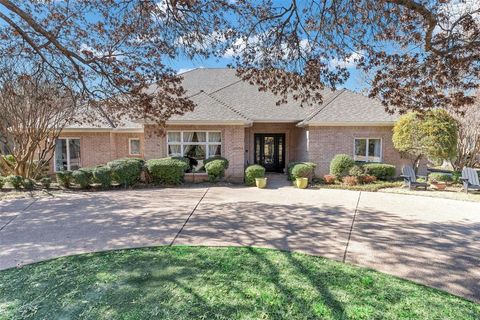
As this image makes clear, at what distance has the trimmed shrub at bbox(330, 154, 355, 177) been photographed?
1342cm

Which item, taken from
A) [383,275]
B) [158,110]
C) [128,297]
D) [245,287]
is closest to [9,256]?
[128,297]

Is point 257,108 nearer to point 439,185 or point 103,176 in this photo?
point 103,176

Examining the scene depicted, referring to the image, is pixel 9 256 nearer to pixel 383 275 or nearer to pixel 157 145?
pixel 383 275

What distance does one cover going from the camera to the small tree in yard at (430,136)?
39.5ft

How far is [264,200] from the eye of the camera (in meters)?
9.58

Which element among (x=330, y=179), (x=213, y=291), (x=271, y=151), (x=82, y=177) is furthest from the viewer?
(x=271, y=151)

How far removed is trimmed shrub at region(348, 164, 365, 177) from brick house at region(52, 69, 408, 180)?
1415 mm

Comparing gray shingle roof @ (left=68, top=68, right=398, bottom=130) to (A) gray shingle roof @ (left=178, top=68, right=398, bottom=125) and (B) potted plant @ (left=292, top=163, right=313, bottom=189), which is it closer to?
(A) gray shingle roof @ (left=178, top=68, right=398, bottom=125)

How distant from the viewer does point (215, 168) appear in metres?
12.8

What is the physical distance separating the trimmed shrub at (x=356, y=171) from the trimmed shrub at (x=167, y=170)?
8.17 m

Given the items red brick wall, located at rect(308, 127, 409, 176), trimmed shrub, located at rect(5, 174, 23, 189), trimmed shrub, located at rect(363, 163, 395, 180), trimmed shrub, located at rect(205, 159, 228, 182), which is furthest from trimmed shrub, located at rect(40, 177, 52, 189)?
trimmed shrub, located at rect(363, 163, 395, 180)

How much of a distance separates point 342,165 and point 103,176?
1122cm

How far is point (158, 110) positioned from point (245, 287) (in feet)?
20.1

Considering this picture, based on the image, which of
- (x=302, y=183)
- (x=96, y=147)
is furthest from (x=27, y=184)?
(x=302, y=183)
